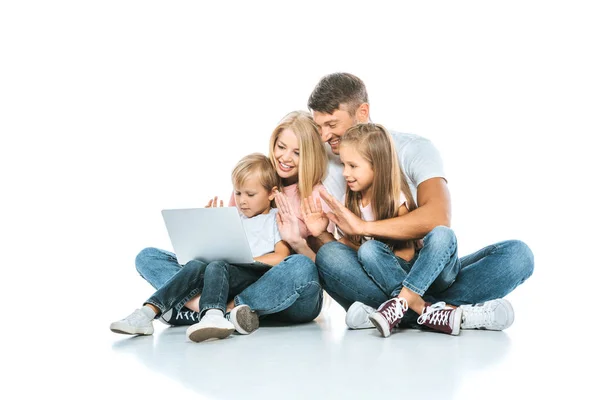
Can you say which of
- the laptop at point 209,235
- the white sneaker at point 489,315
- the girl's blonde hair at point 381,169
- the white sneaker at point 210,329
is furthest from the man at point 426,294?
the white sneaker at point 210,329

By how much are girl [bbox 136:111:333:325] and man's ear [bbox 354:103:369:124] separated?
20cm

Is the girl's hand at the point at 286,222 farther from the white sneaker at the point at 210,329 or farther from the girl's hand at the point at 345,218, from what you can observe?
the white sneaker at the point at 210,329

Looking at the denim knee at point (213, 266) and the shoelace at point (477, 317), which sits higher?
the denim knee at point (213, 266)

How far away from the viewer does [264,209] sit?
315 centimetres

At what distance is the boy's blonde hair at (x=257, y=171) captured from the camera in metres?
3.09

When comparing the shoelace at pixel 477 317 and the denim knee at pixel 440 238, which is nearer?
the denim knee at pixel 440 238

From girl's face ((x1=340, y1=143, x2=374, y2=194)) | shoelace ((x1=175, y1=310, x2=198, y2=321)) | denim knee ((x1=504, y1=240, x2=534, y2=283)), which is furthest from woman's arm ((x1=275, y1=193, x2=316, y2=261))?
denim knee ((x1=504, y1=240, x2=534, y2=283))

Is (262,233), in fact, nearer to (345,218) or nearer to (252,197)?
(252,197)

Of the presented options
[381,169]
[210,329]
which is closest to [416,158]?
[381,169]

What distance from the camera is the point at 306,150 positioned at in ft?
10.2

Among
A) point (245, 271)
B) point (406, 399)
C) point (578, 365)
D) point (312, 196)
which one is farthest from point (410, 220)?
point (406, 399)

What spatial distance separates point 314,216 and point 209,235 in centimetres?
45

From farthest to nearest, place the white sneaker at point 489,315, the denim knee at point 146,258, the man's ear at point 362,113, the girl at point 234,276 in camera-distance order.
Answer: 1. the man's ear at point 362,113
2. the denim knee at point 146,258
3. the white sneaker at point 489,315
4. the girl at point 234,276

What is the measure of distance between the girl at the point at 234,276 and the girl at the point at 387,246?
208 millimetres
